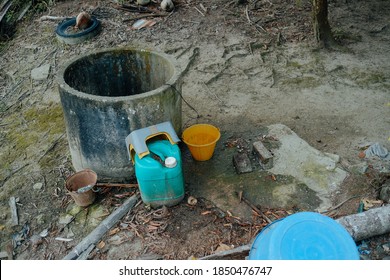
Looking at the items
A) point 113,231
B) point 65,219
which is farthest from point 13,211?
point 113,231

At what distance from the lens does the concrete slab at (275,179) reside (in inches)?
166

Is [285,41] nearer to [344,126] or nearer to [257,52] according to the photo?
[257,52]

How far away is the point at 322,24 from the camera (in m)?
7.12

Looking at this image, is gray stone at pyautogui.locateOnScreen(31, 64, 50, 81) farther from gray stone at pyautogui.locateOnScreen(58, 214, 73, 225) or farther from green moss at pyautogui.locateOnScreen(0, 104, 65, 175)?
gray stone at pyautogui.locateOnScreen(58, 214, 73, 225)

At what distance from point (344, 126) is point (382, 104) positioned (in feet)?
2.75

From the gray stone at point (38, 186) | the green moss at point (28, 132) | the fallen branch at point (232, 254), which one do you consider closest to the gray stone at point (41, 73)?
the green moss at point (28, 132)

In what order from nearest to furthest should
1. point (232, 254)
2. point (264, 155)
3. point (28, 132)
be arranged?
point (232, 254), point (264, 155), point (28, 132)

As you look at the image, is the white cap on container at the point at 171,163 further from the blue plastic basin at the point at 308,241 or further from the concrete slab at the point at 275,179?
the blue plastic basin at the point at 308,241

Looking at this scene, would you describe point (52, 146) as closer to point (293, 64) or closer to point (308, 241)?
point (308, 241)

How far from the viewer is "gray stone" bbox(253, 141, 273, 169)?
4.57m

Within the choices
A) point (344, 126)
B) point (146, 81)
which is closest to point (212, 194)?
point (146, 81)

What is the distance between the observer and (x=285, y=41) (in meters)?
7.52

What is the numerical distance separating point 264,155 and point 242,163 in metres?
0.27

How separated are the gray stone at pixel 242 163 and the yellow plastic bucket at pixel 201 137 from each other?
0.30m
